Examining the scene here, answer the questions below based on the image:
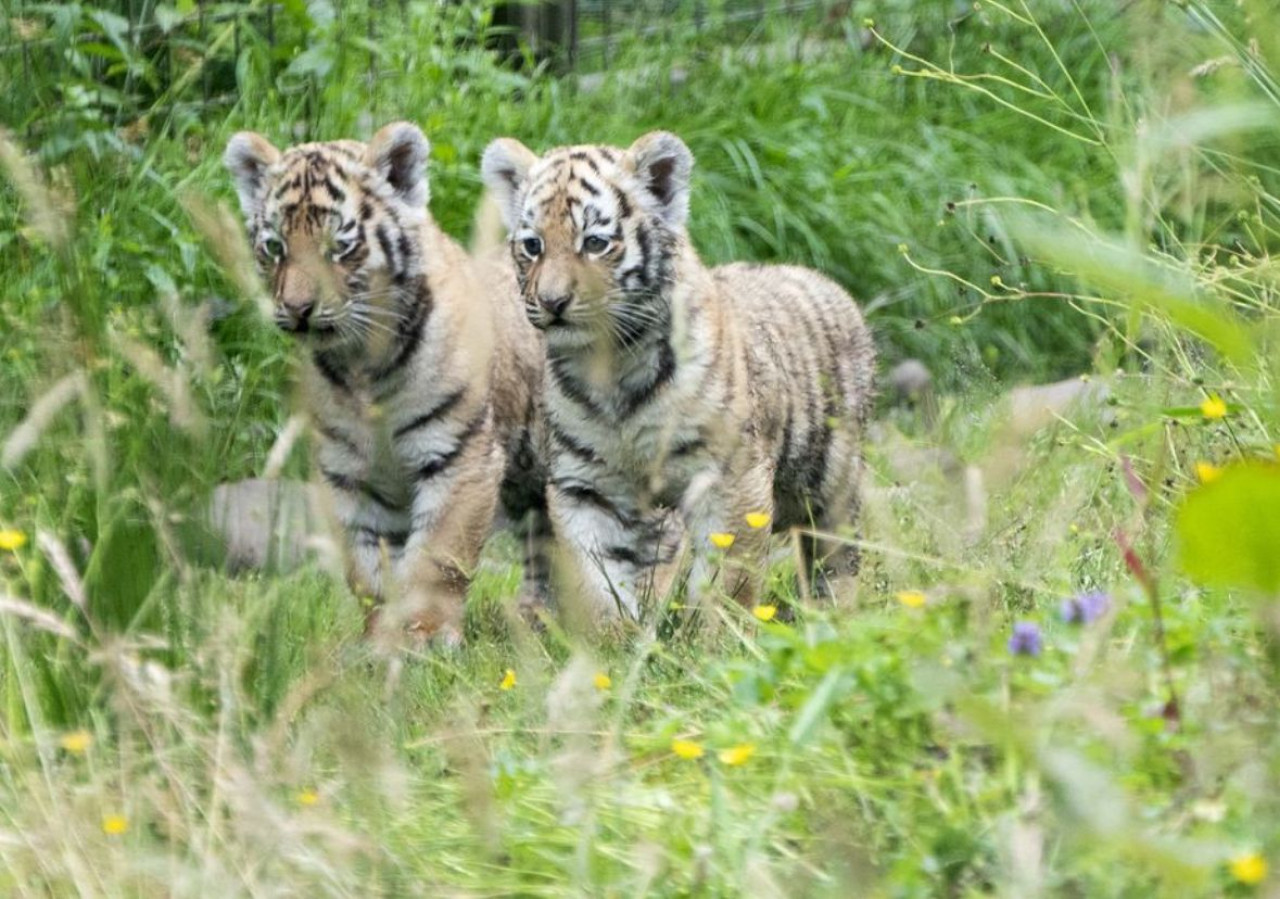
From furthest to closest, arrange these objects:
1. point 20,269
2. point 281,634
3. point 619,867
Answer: point 20,269 → point 281,634 → point 619,867

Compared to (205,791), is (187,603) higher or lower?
higher

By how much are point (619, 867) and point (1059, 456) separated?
3.24 m

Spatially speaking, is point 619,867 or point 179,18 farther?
point 179,18

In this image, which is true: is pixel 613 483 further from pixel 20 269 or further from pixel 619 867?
pixel 619 867

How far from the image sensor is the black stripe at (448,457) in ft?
18.3

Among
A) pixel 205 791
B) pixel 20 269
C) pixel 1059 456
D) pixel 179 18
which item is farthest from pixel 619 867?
pixel 179 18

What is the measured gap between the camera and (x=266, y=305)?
3521mm

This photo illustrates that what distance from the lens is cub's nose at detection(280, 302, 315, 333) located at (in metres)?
5.25

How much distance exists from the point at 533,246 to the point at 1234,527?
3523 mm

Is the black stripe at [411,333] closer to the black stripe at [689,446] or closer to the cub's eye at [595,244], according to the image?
the cub's eye at [595,244]

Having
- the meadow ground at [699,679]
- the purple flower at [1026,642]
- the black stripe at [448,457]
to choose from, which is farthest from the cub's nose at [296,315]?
the purple flower at [1026,642]

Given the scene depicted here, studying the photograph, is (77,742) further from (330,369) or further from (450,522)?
(330,369)

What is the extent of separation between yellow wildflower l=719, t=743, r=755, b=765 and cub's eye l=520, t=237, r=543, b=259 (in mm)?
2475

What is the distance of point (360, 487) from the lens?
568cm
